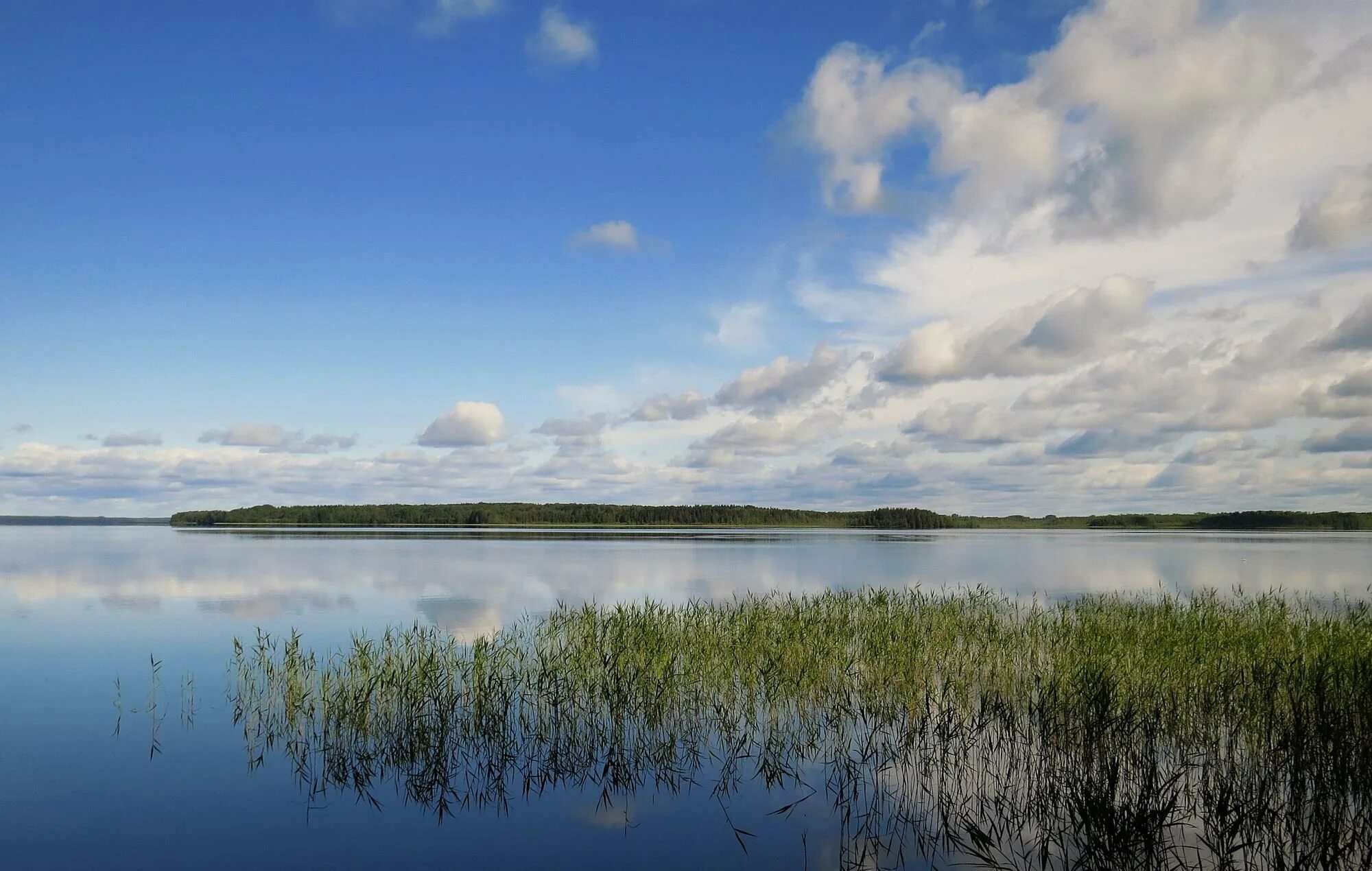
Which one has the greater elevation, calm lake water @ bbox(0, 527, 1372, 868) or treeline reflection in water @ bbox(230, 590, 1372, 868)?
treeline reflection in water @ bbox(230, 590, 1372, 868)

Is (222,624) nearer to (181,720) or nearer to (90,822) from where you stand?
(181,720)

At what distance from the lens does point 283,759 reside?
30.7ft

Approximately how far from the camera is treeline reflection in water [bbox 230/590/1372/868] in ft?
21.9

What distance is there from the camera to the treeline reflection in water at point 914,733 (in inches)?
263

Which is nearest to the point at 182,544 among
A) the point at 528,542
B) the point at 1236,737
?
the point at 528,542

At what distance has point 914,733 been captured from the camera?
9.23 meters

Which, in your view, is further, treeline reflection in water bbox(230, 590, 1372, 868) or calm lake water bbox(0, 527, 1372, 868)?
calm lake water bbox(0, 527, 1372, 868)

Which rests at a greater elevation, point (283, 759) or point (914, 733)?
point (914, 733)

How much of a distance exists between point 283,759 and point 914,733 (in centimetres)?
729

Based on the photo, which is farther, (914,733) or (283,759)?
(283,759)

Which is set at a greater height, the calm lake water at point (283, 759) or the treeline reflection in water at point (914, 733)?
the treeline reflection in water at point (914, 733)

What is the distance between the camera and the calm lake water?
7.18 meters

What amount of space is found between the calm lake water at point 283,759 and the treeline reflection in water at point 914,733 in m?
0.36

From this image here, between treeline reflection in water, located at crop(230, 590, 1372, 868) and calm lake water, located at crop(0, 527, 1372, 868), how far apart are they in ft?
1.19
